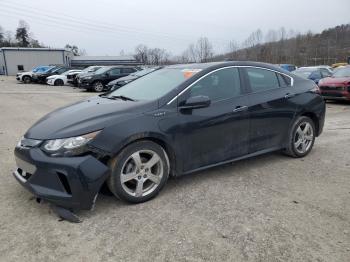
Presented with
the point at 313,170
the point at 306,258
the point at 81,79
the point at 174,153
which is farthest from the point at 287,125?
the point at 81,79

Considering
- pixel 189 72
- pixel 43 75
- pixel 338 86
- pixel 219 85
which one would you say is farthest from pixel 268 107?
pixel 43 75

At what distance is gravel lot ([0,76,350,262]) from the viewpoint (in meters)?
2.72

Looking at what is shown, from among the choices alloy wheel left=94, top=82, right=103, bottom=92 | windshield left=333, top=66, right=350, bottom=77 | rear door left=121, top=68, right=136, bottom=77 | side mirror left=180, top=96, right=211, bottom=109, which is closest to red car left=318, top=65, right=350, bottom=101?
windshield left=333, top=66, right=350, bottom=77

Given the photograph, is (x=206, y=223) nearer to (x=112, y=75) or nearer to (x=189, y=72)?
(x=189, y=72)

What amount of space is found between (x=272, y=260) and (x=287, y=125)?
276 cm

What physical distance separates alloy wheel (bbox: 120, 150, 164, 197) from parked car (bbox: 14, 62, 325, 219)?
1 cm

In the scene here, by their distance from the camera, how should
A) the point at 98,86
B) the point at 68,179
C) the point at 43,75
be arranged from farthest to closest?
the point at 43,75 < the point at 98,86 < the point at 68,179

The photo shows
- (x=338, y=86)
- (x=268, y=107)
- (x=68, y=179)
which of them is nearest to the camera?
(x=68, y=179)

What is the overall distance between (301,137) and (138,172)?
293 centimetres

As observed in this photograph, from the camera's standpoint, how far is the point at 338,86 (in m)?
12.1

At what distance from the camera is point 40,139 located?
133 inches

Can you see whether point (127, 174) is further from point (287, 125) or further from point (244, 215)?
Result: point (287, 125)

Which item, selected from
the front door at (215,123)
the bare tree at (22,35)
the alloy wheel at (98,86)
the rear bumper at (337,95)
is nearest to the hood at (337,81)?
the rear bumper at (337,95)

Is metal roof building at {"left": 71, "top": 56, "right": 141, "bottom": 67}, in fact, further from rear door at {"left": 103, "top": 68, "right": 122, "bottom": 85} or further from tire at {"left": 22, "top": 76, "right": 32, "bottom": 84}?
rear door at {"left": 103, "top": 68, "right": 122, "bottom": 85}
